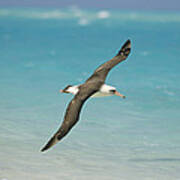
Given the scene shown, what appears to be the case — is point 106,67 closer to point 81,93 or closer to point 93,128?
point 81,93

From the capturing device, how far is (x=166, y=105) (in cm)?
2983

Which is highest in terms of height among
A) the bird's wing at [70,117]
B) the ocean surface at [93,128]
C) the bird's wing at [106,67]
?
the bird's wing at [106,67]

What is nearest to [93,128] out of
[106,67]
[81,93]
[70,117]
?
[106,67]

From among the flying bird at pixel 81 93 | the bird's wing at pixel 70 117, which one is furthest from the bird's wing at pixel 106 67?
the bird's wing at pixel 70 117

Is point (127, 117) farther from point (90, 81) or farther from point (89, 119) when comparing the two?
point (90, 81)

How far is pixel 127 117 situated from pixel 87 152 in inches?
254

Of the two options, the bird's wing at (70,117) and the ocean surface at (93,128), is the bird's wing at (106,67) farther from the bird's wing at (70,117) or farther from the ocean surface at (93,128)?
the ocean surface at (93,128)

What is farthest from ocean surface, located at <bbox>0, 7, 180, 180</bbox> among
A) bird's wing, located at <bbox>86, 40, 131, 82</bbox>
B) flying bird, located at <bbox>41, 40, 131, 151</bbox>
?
bird's wing, located at <bbox>86, 40, 131, 82</bbox>

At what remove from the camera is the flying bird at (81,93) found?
14.2 metres

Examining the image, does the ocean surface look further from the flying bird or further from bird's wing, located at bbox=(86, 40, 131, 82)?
bird's wing, located at bbox=(86, 40, 131, 82)

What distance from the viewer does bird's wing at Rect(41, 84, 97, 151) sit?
14102 millimetres

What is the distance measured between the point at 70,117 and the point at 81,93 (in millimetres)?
1356

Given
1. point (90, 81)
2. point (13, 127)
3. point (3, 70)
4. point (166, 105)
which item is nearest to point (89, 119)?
point (13, 127)

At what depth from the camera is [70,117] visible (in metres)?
14.4
